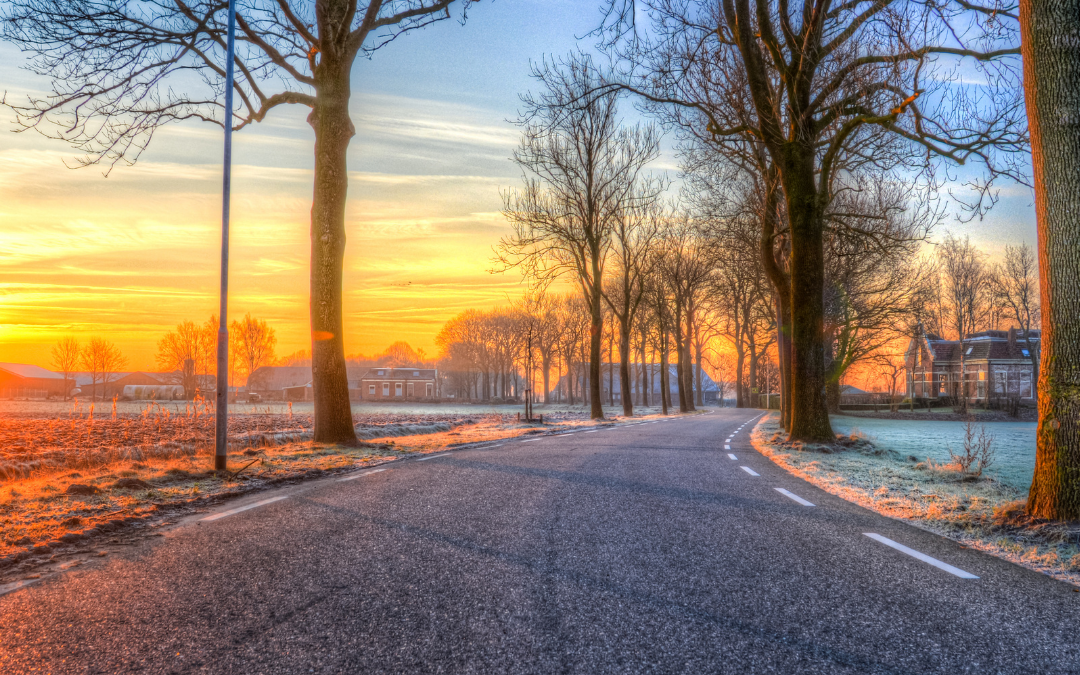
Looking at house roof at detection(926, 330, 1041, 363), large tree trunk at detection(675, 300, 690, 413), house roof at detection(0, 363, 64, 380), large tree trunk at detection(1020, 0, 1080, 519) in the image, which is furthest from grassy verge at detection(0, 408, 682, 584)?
house roof at detection(0, 363, 64, 380)

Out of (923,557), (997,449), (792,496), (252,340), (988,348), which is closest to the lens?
(923,557)

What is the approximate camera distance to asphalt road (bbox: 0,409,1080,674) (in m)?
2.69

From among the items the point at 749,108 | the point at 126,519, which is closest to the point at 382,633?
the point at 126,519

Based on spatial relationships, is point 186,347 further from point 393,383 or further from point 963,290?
point 963,290

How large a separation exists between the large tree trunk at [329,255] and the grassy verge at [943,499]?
8348 mm

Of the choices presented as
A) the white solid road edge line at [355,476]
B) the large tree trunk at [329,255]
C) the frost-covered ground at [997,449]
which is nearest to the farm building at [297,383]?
the frost-covered ground at [997,449]

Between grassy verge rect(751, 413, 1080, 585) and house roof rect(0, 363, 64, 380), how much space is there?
130884 mm

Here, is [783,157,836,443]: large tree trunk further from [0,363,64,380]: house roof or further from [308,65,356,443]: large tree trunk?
[0,363,64,380]: house roof

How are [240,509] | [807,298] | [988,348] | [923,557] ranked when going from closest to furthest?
1. [923,557]
2. [240,509]
3. [807,298]
4. [988,348]

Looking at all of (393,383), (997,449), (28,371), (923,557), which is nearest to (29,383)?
(28,371)

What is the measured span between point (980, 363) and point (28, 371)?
5668 inches

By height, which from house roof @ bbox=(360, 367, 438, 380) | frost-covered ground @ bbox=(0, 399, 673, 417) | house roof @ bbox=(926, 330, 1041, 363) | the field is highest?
house roof @ bbox=(926, 330, 1041, 363)

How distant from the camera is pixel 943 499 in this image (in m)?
7.07

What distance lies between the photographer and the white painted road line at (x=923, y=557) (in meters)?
4.08
